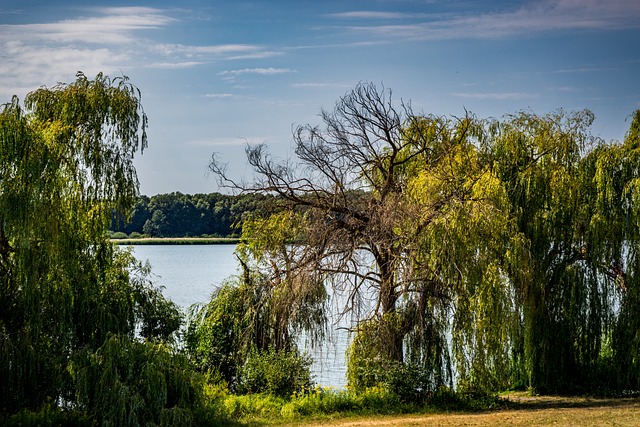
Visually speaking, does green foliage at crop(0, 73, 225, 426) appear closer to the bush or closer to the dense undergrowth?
the dense undergrowth

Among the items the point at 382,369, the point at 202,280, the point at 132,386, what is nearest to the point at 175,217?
the point at 202,280

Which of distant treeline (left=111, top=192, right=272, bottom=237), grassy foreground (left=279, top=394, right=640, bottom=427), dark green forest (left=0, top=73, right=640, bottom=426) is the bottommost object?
grassy foreground (left=279, top=394, right=640, bottom=427)

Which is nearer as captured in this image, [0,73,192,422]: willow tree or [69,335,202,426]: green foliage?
[69,335,202,426]: green foliage

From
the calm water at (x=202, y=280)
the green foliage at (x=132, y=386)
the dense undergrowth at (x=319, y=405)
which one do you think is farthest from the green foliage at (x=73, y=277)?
the calm water at (x=202, y=280)

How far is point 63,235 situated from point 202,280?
28430 mm

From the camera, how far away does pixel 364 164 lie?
1892cm

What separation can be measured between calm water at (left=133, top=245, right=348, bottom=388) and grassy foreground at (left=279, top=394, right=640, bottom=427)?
3.41 m

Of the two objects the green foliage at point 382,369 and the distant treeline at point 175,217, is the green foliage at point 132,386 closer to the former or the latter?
the green foliage at point 382,369

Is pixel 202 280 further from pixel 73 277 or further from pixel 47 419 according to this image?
pixel 47 419

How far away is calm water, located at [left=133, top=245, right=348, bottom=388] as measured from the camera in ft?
75.8

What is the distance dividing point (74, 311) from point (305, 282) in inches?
205

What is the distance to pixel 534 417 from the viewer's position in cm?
1535

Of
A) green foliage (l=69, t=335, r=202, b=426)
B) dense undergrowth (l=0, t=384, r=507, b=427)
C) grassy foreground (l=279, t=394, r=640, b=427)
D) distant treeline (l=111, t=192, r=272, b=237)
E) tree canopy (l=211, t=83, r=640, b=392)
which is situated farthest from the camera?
distant treeline (l=111, t=192, r=272, b=237)

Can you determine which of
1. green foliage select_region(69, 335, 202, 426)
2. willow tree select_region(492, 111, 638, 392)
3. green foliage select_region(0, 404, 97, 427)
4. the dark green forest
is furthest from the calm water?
green foliage select_region(0, 404, 97, 427)
